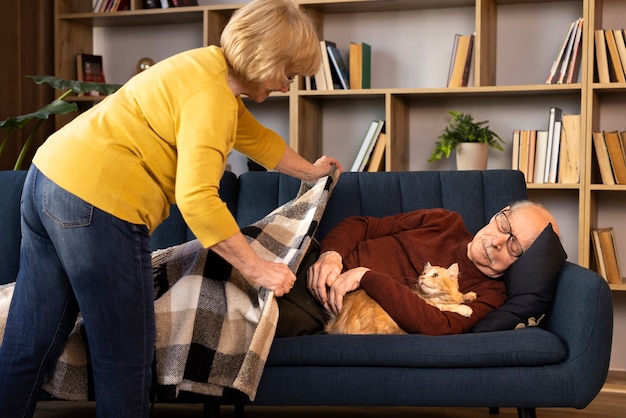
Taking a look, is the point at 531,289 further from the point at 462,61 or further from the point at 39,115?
the point at 39,115

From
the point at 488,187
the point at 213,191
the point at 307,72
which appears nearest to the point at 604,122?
the point at 488,187

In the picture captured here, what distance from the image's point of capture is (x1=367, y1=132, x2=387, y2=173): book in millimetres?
3723

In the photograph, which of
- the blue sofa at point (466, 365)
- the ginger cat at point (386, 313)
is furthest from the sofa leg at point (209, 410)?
the ginger cat at point (386, 313)

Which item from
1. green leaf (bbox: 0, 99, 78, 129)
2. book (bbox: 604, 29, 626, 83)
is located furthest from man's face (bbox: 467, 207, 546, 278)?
green leaf (bbox: 0, 99, 78, 129)

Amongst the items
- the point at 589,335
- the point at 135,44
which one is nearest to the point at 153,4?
the point at 135,44

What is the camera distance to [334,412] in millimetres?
2781

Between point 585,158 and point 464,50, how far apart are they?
69cm

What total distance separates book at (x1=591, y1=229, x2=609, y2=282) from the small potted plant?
1.71ft

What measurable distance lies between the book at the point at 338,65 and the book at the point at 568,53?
912mm

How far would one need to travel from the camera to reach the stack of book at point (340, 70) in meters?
3.72

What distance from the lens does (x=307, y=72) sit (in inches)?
70.6

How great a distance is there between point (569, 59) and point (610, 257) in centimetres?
83

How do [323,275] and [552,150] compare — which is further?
[552,150]

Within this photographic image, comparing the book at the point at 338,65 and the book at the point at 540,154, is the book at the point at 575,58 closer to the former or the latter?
the book at the point at 540,154
